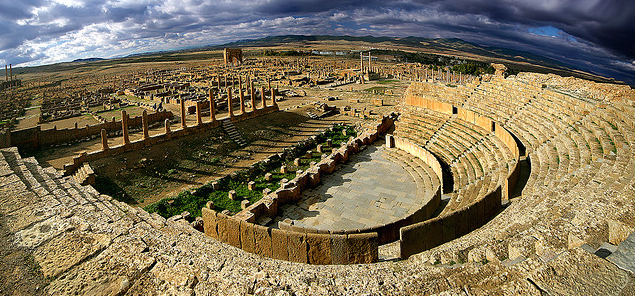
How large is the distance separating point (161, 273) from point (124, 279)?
2.06ft

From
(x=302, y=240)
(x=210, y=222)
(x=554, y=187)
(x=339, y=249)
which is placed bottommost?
(x=210, y=222)

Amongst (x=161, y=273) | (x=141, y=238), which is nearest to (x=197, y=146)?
(x=141, y=238)

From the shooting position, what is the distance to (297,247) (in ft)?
25.8

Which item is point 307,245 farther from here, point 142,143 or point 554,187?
point 142,143

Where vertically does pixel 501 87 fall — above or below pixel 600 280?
above

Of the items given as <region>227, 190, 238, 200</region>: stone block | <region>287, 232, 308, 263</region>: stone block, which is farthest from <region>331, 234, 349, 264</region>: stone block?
<region>227, 190, 238, 200</region>: stone block

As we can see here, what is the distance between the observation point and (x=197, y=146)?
77.9 feet

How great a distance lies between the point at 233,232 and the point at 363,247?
3.70 metres

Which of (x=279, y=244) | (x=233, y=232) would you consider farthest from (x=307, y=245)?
(x=233, y=232)

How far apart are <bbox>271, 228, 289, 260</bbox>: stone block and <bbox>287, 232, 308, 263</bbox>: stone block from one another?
0.10 m

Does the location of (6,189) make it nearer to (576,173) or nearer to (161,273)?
(161,273)

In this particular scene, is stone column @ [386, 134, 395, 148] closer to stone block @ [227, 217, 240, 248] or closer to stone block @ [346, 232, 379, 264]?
stone block @ [227, 217, 240, 248]

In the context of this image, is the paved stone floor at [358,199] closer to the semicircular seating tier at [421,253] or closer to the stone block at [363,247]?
the semicircular seating tier at [421,253]

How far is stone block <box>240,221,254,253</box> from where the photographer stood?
28.2 feet
